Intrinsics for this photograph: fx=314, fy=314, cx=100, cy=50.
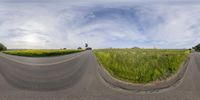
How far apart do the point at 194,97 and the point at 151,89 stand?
281 centimetres

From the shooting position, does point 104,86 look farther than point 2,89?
Yes

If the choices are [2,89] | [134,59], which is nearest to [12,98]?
[2,89]

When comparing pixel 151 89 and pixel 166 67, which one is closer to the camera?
pixel 151 89

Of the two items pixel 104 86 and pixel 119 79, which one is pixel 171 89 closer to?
pixel 104 86

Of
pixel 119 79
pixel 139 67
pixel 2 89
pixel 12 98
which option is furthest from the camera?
pixel 139 67

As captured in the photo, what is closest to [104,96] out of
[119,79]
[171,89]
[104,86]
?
[104,86]

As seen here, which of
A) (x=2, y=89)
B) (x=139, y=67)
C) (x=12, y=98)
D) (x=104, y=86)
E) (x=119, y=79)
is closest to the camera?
(x=12, y=98)

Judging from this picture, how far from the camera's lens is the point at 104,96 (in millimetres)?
12500

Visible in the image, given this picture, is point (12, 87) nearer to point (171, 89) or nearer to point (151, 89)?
point (151, 89)

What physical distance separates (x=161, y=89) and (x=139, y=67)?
20.5 feet

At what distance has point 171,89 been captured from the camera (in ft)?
48.8

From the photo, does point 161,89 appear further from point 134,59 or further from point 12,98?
point 134,59

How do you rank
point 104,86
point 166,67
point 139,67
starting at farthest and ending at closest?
point 166,67
point 139,67
point 104,86

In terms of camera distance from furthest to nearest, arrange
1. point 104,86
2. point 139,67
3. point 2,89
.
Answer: point 139,67
point 104,86
point 2,89
